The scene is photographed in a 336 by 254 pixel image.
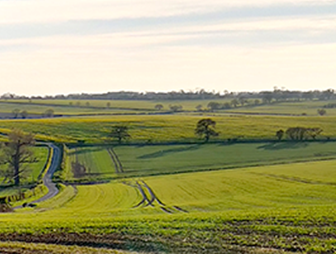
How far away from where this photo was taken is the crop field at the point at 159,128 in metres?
106

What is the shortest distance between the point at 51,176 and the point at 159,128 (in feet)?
174

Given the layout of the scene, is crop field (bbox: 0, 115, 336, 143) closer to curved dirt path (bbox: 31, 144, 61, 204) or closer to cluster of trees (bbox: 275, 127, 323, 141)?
cluster of trees (bbox: 275, 127, 323, 141)

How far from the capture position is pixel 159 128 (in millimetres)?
118688

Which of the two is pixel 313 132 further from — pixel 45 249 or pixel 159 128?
pixel 45 249

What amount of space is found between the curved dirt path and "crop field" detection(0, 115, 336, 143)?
14342 mm

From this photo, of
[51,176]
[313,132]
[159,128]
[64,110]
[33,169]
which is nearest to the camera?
[51,176]

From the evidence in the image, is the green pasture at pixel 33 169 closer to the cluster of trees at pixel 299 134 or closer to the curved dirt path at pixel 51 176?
the curved dirt path at pixel 51 176

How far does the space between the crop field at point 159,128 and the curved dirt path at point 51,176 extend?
14342 millimetres

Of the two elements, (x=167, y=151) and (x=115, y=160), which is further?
(x=167, y=151)

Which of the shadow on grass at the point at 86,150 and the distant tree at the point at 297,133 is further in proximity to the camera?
the distant tree at the point at 297,133

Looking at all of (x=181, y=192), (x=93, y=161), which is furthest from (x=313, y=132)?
(x=181, y=192)

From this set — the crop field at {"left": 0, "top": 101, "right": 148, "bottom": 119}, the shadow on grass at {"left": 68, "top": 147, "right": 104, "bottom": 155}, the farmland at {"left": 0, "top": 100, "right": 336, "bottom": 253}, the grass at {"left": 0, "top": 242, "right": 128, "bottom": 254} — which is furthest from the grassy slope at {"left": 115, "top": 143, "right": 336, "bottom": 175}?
the crop field at {"left": 0, "top": 101, "right": 148, "bottom": 119}

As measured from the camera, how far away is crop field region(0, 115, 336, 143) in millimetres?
106000

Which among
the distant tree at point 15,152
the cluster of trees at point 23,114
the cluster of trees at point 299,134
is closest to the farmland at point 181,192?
the cluster of trees at point 299,134
